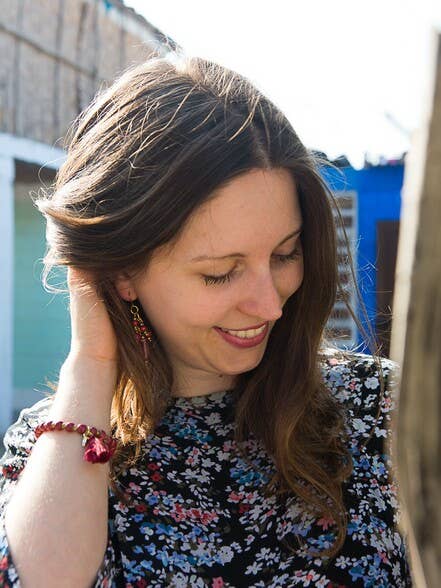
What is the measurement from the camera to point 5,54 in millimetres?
8070

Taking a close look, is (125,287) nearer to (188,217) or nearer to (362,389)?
(188,217)

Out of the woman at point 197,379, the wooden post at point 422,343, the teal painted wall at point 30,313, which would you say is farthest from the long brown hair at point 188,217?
the teal painted wall at point 30,313

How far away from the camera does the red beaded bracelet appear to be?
172 cm

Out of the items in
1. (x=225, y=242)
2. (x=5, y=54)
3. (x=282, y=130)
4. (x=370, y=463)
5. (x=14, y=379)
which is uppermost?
(x=5, y=54)

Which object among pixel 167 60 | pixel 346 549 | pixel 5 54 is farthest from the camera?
pixel 5 54

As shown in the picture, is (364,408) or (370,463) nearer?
(370,463)

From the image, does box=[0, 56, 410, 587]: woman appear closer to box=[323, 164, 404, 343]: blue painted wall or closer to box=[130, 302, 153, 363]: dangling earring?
box=[130, 302, 153, 363]: dangling earring

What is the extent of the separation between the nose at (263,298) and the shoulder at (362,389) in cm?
33

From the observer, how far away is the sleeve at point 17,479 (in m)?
1.57

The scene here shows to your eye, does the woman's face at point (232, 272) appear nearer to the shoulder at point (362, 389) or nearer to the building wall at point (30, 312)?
the shoulder at point (362, 389)

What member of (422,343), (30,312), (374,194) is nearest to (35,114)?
(30,312)

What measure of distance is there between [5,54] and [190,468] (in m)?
6.95

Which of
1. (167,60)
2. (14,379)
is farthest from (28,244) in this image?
(167,60)

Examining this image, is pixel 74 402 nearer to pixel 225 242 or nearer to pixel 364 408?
pixel 225 242
